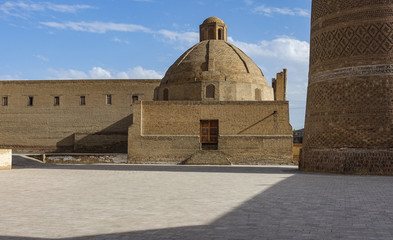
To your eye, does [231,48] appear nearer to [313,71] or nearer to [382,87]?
[313,71]

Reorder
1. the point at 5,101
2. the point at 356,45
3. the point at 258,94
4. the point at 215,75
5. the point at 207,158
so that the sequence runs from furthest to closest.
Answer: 1. the point at 5,101
2. the point at 258,94
3. the point at 215,75
4. the point at 207,158
5. the point at 356,45

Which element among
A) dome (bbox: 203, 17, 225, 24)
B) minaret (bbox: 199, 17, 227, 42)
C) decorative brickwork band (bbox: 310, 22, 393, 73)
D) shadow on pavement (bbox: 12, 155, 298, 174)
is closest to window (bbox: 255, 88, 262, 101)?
minaret (bbox: 199, 17, 227, 42)

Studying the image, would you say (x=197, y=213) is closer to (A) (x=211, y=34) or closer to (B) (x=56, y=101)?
(A) (x=211, y=34)

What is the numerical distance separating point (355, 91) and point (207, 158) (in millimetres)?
10390

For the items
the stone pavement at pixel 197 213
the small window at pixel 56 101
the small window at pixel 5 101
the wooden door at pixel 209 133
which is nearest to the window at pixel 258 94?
the wooden door at pixel 209 133

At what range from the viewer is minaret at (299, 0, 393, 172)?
41.7 ft

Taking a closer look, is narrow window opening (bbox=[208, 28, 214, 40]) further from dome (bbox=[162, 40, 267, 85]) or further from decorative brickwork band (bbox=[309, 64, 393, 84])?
decorative brickwork band (bbox=[309, 64, 393, 84])

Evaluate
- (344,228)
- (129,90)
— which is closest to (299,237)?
(344,228)

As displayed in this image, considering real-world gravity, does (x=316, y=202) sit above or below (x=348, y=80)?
below

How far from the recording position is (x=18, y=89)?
32.9 metres

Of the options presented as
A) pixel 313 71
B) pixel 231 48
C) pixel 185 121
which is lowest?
pixel 185 121

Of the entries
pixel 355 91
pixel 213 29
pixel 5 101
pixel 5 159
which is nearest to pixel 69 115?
pixel 5 101

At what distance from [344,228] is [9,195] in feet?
18.5

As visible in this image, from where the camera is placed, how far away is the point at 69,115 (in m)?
32.3
